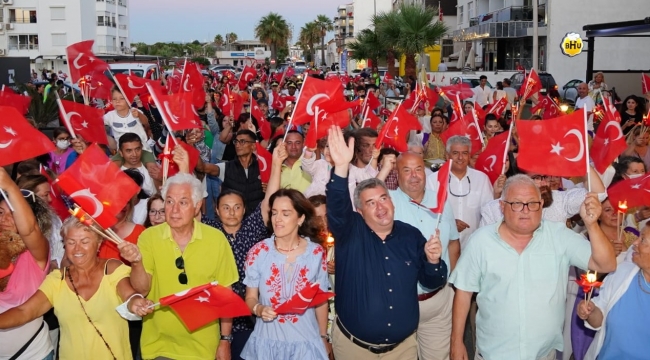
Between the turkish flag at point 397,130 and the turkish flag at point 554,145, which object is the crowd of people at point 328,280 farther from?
the turkish flag at point 397,130

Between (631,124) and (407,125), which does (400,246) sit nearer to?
(407,125)

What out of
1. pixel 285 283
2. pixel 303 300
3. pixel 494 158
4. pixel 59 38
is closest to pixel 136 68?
pixel 494 158

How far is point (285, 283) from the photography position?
433 centimetres

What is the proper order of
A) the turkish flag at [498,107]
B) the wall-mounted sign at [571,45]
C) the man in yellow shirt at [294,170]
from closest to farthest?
the man in yellow shirt at [294,170], the turkish flag at [498,107], the wall-mounted sign at [571,45]

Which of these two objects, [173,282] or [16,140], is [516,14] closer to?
[16,140]

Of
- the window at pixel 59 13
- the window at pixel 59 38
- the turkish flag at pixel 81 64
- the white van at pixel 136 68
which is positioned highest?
the window at pixel 59 13

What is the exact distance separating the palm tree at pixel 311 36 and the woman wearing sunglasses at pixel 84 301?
11711 centimetres

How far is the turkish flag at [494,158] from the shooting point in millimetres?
7359

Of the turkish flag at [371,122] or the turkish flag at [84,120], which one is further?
the turkish flag at [371,122]

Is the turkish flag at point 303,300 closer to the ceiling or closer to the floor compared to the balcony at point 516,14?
closer to the floor

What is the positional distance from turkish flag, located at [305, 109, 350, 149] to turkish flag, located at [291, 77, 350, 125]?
9cm

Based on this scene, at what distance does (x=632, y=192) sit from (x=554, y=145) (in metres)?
0.84

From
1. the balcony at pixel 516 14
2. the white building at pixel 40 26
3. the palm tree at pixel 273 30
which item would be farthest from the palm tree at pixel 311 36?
the balcony at pixel 516 14

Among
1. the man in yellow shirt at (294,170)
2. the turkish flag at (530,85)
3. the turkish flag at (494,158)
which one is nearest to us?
the man in yellow shirt at (294,170)
